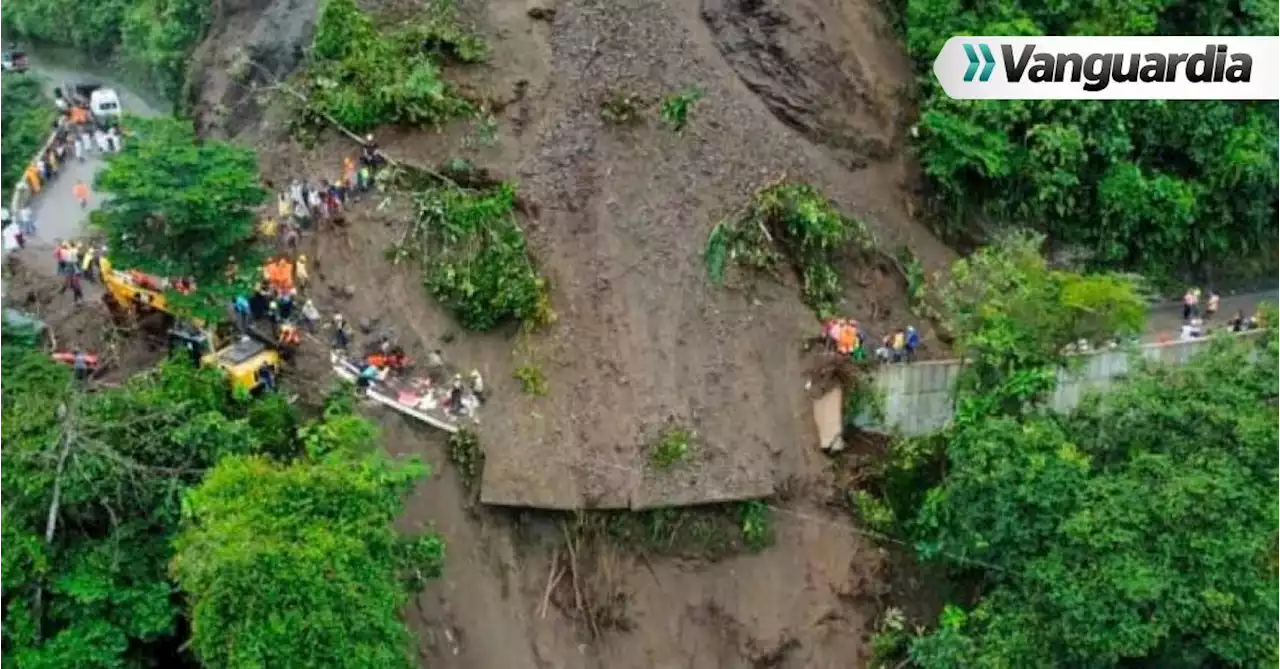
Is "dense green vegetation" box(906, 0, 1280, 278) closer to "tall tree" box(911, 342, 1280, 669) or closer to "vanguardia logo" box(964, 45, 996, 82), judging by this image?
"vanguardia logo" box(964, 45, 996, 82)

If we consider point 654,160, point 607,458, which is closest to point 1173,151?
point 654,160

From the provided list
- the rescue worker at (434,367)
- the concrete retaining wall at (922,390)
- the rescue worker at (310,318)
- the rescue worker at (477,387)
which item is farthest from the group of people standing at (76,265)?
the concrete retaining wall at (922,390)

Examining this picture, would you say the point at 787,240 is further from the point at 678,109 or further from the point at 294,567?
the point at 294,567

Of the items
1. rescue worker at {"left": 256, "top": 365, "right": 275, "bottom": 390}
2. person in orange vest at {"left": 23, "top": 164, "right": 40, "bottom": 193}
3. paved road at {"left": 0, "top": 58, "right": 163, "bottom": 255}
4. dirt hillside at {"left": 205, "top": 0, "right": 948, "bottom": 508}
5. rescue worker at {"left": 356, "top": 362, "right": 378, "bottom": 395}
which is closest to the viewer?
rescue worker at {"left": 256, "top": 365, "right": 275, "bottom": 390}

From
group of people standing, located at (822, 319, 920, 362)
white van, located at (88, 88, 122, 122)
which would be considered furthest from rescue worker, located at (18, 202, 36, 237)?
group of people standing, located at (822, 319, 920, 362)

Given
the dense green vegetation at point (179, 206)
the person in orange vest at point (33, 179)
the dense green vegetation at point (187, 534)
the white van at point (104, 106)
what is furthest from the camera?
the white van at point (104, 106)

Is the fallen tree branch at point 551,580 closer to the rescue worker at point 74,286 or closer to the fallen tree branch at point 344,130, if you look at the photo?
the fallen tree branch at point 344,130
